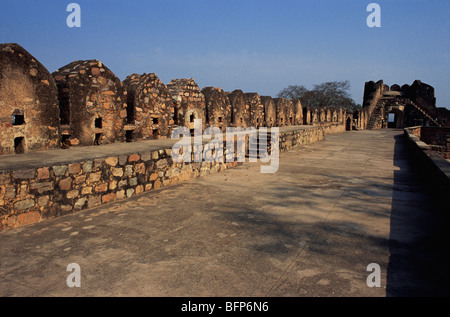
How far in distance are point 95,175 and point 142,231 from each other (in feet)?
3.84

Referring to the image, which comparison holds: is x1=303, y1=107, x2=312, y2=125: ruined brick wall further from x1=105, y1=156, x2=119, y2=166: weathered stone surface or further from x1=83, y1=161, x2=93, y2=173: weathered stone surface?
x1=83, y1=161, x2=93, y2=173: weathered stone surface

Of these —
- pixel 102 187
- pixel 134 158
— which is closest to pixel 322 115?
pixel 134 158

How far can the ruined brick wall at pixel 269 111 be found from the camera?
10.6 meters

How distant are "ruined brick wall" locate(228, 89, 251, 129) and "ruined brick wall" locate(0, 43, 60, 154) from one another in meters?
4.85

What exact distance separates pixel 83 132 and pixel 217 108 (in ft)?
12.0

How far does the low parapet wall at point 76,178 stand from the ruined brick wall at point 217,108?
Answer: 7.68ft

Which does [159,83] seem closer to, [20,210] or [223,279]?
[20,210]

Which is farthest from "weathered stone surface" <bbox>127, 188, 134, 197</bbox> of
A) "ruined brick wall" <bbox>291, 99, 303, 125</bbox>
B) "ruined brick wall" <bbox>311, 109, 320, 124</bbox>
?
"ruined brick wall" <bbox>311, 109, 320, 124</bbox>

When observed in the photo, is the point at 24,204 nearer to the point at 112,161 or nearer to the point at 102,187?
the point at 102,187

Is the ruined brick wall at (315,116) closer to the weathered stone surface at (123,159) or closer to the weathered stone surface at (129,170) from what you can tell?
the weathered stone surface at (129,170)

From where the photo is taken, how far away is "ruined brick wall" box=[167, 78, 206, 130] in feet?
22.1

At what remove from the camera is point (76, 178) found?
3633 mm

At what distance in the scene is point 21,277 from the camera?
2.22 metres
